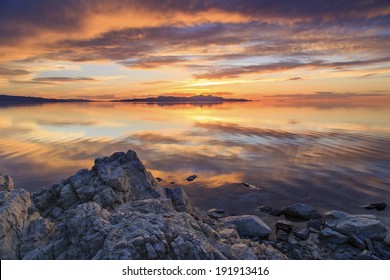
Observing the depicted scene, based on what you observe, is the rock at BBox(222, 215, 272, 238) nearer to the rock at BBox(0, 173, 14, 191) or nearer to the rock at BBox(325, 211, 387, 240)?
the rock at BBox(325, 211, 387, 240)

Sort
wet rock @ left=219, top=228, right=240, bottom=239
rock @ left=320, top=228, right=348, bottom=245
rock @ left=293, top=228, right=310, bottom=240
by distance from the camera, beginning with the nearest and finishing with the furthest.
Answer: wet rock @ left=219, top=228, right=240, bottom=239 < rock @ left=320, top=228, right=348, bottom=245 < rock @ left=293, top=228, right=310, bottom=240

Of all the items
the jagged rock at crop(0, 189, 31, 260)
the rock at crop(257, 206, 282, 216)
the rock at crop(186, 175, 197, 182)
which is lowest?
the rock at crop(257, 206, 282, 216)

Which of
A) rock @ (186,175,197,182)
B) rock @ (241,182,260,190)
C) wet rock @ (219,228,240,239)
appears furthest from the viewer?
rock @ (186,175,197,182)

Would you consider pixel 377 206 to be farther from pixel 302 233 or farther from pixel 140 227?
pixel 140 227

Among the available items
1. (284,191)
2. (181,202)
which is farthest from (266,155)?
(181,202)

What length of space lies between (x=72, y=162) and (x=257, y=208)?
2646cm

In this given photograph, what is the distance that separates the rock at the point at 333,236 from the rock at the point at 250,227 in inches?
139

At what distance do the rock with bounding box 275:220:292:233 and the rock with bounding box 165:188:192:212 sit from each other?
22.0 feet

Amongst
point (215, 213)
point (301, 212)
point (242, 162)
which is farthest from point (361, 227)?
point (242, 162)

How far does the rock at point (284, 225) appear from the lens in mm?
21250

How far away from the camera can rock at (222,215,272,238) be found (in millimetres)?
20172

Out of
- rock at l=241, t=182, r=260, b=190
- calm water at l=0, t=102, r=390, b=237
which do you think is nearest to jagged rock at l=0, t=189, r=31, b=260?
calm water at l=0, t=102, r=390, b=237

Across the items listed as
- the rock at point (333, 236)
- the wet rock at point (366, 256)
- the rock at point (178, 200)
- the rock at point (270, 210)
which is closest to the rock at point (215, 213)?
the rock at point (178, 200)

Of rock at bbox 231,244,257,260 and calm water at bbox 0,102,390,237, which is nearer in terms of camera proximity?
rock at bbox 231,244,257,260
